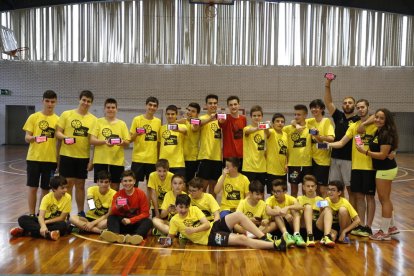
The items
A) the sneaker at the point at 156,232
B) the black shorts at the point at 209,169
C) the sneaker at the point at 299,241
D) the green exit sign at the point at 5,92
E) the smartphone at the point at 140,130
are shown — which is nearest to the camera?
the sneaker at the point at 299,241

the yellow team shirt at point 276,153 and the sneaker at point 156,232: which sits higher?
the yellow team shirt at point 276,153

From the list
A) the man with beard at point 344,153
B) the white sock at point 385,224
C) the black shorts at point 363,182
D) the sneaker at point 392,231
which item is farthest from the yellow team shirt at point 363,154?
the sneaker at point 392,231

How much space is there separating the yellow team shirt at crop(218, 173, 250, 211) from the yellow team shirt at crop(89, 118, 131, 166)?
152cm

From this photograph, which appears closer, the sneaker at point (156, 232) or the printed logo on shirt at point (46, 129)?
the sneaker at point (156, 232)

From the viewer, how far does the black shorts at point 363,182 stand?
5250mm

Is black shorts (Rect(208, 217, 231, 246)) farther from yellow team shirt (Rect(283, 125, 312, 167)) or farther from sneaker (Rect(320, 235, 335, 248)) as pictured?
yellow team shirt (Rect(283, 125, 312, 167))

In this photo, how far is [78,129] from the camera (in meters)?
5.61

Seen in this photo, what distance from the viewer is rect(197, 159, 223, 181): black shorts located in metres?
5.93

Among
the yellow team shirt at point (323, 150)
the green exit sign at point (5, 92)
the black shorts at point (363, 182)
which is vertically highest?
the green exit sign at point (5, 92)

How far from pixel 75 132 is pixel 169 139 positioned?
4.26ft

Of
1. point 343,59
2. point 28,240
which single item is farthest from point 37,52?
point 28,240

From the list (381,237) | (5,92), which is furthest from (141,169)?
(5,92)

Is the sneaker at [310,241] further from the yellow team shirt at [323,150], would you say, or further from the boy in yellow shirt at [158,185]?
the boy in yellow shirt at [158,185]

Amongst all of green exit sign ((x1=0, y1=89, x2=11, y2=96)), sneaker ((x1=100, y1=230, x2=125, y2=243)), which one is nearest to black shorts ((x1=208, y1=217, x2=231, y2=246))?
sneaker ((x1=100, y1=230, x2=125, y2=243))
